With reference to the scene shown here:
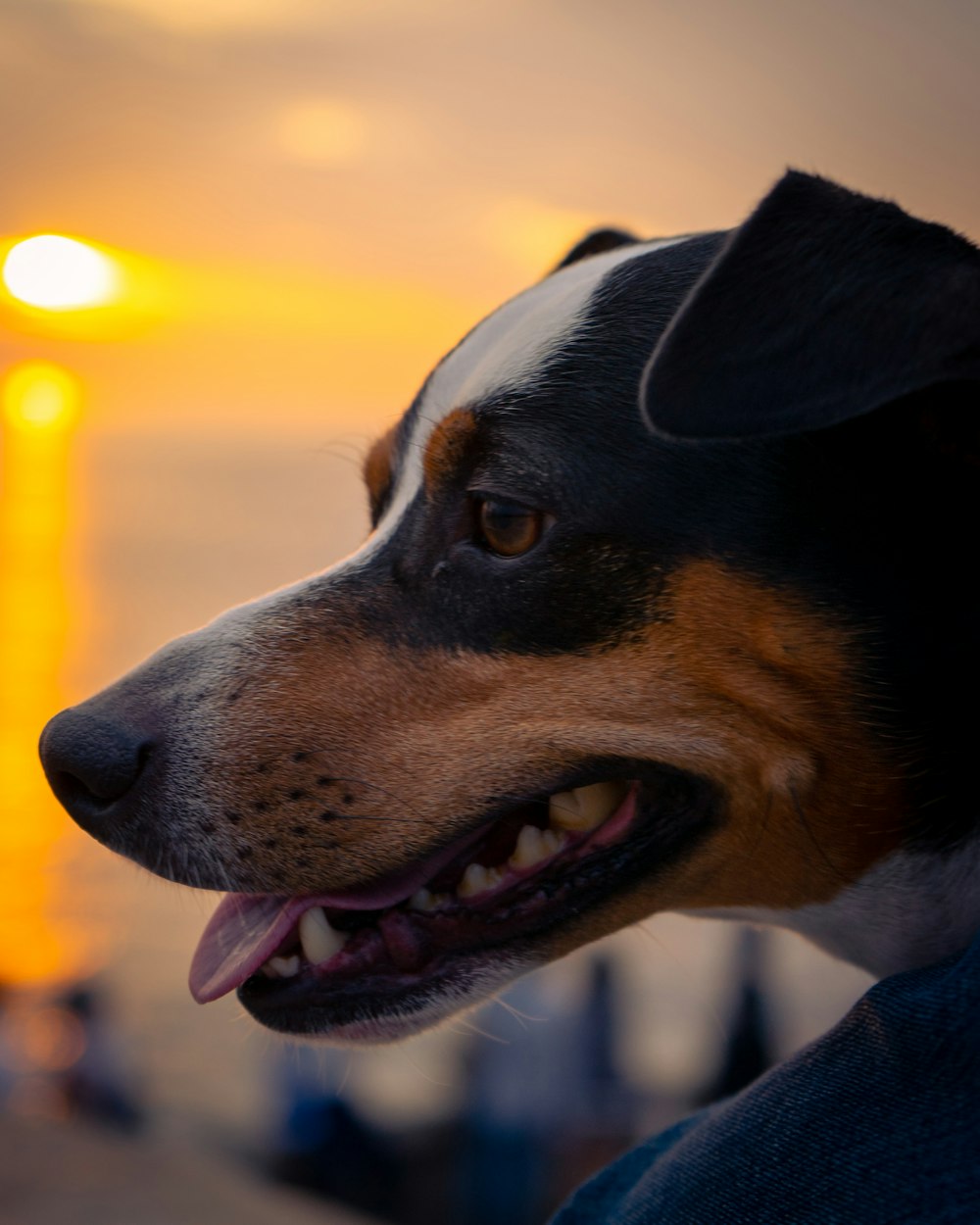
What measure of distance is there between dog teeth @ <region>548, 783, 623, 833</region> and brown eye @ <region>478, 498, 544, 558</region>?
1.38ft

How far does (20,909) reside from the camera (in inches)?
655

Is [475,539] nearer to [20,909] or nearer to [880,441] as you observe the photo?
[880,441]

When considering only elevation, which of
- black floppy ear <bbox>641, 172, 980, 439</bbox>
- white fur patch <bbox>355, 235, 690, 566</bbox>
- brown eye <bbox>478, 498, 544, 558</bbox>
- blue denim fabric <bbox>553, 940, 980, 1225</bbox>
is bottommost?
blue denim fabric <bbox>553, 940, 980, 1225</bbox>

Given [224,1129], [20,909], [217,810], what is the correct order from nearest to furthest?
[217,810] → [224,1129] → [20,909]

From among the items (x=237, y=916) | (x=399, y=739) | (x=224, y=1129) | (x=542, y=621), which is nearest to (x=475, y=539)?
(x=542, y=621)

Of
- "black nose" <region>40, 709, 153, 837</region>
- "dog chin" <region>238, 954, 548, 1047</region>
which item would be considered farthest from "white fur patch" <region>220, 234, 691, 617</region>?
"dog chin" <region>238, 954, 548, 1047</region>

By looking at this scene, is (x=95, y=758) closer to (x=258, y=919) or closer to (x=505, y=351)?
(x=258, y=919)

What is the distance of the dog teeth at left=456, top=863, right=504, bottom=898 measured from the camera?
2.11 m

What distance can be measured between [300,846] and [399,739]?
239 millimetres

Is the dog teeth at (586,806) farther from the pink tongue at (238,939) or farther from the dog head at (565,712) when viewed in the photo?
the pink tongue at (238,939)

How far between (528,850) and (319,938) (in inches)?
15.4

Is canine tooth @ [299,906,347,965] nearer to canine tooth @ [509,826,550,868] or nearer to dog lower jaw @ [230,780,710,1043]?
dog lower jaw @ [230,780,710,1043]

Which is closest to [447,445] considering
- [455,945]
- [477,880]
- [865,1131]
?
[477,880]

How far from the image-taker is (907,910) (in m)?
1.97
